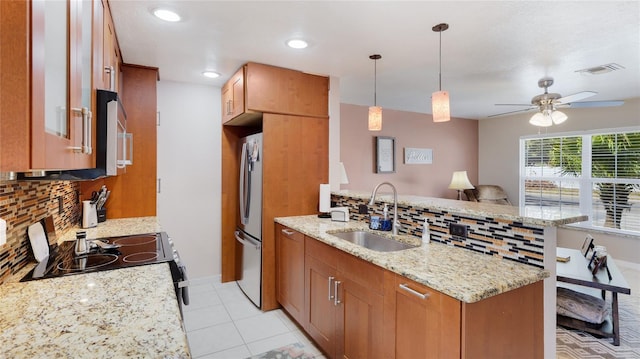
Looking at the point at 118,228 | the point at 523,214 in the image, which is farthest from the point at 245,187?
the point at 523,214

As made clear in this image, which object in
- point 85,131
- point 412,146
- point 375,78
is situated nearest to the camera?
point 85,131

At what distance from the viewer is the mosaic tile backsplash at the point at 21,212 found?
1345 mm

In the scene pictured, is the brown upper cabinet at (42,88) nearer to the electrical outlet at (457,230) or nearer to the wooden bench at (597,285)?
→ the electrical outlet at (457,230)

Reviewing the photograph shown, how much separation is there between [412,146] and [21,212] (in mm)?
5123

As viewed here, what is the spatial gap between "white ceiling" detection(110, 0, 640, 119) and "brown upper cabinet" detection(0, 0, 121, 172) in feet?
4.00

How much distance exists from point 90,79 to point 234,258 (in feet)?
9.48

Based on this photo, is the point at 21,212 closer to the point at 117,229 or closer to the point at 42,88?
the point at 117,229

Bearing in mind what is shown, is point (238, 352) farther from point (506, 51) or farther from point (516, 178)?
point (516, 178)

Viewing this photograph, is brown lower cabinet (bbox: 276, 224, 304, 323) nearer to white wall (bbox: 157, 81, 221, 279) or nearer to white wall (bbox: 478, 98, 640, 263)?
white wall (bbox: 157, 81, 221, 279)

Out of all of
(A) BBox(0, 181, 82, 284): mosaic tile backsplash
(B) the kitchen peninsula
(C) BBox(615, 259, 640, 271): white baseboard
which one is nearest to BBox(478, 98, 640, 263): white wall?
(C) BBox(615, 259, 640, 271): white baseboard

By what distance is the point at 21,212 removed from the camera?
4.97ft

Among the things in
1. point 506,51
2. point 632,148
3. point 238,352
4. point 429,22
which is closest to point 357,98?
point 506,51

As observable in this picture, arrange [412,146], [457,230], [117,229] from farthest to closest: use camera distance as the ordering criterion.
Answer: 1. [412,146]
2. [117,229]
3. [457,230]

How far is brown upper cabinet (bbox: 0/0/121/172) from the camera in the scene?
581 millimetres
